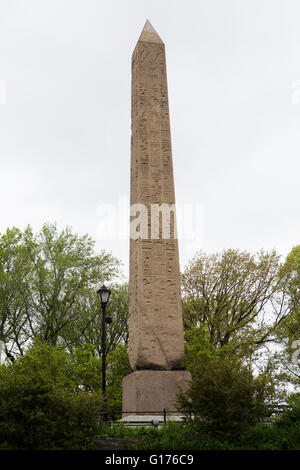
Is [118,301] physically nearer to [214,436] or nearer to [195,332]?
[195,332]

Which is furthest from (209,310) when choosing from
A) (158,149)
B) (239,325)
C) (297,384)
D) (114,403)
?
(158,149)

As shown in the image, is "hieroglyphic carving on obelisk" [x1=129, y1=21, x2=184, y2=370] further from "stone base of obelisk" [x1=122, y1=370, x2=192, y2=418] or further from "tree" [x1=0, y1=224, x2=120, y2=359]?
"tree" [x1=0, y1=224, x2=120, y2=359]

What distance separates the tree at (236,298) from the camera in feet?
89.2

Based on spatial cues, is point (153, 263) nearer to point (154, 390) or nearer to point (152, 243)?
point (152, 243)

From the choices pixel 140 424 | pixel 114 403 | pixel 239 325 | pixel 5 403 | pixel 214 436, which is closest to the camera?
pixel 5 403

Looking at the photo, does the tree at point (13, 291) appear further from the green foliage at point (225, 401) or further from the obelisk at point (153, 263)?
the green foliage at point (225, 401)

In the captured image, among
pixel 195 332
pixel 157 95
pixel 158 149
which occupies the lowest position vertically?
pixel 195 332

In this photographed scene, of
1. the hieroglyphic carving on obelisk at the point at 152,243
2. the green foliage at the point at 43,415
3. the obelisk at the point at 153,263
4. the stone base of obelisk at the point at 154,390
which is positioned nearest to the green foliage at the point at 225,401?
the green foliage at the point at 43,415

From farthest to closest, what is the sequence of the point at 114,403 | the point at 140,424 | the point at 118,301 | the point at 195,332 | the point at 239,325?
1. the point at 118,301
2. the point at 239,325
3. the point at 195,332
4. the point at 114,403
5. the point at 140,424

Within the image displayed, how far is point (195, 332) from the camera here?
24.6 metres

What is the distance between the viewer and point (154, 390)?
1206 cm

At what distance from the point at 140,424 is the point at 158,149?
718 cm

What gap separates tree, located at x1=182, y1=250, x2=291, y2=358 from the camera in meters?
27.2

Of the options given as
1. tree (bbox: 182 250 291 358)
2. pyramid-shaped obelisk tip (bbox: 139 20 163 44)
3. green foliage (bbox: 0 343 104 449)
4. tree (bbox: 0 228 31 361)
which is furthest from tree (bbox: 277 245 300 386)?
green foliage (bbox: 0 343 104 449)
